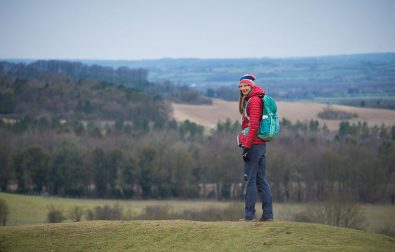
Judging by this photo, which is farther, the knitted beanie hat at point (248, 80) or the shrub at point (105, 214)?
the shrub at point (105, 214)

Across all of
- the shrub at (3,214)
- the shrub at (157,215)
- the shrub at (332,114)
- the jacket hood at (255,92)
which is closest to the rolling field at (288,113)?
the shrub at (332,114)

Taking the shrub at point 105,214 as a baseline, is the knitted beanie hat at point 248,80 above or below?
above

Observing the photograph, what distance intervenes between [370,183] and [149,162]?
84.4 feet

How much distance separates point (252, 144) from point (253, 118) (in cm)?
61

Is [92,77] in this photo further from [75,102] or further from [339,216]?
[339,216]

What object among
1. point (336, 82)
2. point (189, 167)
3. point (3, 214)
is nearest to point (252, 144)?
point (3, 214)

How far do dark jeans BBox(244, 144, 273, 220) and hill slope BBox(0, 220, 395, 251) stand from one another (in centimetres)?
45

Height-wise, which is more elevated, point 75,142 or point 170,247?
point 170,247

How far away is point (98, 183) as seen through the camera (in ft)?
266

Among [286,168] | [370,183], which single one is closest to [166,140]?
[286,168]

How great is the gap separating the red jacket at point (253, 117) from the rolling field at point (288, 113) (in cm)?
7612

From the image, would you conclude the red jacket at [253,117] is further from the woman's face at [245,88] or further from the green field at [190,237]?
the green field at [190,237]

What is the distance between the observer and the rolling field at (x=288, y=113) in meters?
100

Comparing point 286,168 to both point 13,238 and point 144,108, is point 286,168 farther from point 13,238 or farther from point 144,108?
point 144,108
